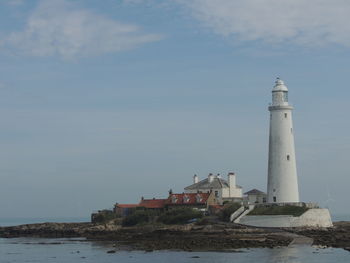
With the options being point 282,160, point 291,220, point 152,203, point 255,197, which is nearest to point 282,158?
point 282,160

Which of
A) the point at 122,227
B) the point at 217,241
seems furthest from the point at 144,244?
the point at 122,227

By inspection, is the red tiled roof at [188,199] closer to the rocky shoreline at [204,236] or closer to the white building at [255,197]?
the white building at [255,197]

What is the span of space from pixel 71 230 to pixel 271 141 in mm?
22224

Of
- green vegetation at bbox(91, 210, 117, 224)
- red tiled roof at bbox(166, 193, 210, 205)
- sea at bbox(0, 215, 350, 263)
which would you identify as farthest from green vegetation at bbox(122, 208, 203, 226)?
sea at bbox(0, 215, 350, 263)

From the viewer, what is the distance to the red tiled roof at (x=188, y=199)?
64356 mm

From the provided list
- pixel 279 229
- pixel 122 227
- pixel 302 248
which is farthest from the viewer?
pixel 122 227

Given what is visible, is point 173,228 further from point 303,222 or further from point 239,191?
point 239,191

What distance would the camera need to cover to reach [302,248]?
1649 inches

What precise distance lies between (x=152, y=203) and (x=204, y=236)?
19.1m

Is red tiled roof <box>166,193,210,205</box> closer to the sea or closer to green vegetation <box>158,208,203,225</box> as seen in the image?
green vegetation <box>158,208,203,225</box>

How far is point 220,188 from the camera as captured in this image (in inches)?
2623

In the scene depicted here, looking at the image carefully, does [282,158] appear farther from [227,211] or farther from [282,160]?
[227,211]

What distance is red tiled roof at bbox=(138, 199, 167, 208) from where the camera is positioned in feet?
218

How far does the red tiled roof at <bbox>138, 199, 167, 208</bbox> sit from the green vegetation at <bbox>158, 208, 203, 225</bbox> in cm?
544
